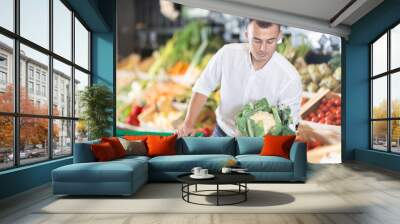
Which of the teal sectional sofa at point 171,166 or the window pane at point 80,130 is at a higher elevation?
the window pane at point 80,130

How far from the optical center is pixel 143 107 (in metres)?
9.55

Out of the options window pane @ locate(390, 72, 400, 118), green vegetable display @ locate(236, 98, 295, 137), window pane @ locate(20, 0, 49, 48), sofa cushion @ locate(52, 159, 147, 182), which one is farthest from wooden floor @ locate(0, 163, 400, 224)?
green vegetable display @ locate(236, 98, 295, 137)

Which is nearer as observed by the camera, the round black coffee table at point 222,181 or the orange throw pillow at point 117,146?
the round black coffee table at point 222,181

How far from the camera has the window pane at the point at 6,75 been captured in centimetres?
500

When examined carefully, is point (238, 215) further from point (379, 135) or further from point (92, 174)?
point (379, 135)

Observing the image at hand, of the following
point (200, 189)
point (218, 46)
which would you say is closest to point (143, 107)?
point (218, 46)

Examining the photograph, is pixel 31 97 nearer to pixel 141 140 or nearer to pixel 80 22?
pixel 141 140

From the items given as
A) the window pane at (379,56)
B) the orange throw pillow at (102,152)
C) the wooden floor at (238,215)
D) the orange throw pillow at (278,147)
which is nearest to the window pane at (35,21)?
the orange throw pillow at (102,152)

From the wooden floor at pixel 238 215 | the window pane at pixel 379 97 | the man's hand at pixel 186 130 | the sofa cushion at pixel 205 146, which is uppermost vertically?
the window pane at pixel 379 97

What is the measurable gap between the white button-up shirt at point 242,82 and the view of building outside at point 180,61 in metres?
0.15

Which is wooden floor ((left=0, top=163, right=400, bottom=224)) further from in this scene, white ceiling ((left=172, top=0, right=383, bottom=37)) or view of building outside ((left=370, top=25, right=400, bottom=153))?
white ceiling ((left=172, top=0, right=383, bottom=37))

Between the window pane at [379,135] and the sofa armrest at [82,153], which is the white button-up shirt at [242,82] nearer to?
the window pane at [379,135]

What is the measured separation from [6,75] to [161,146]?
2713 millimetres

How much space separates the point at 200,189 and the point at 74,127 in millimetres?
3323
